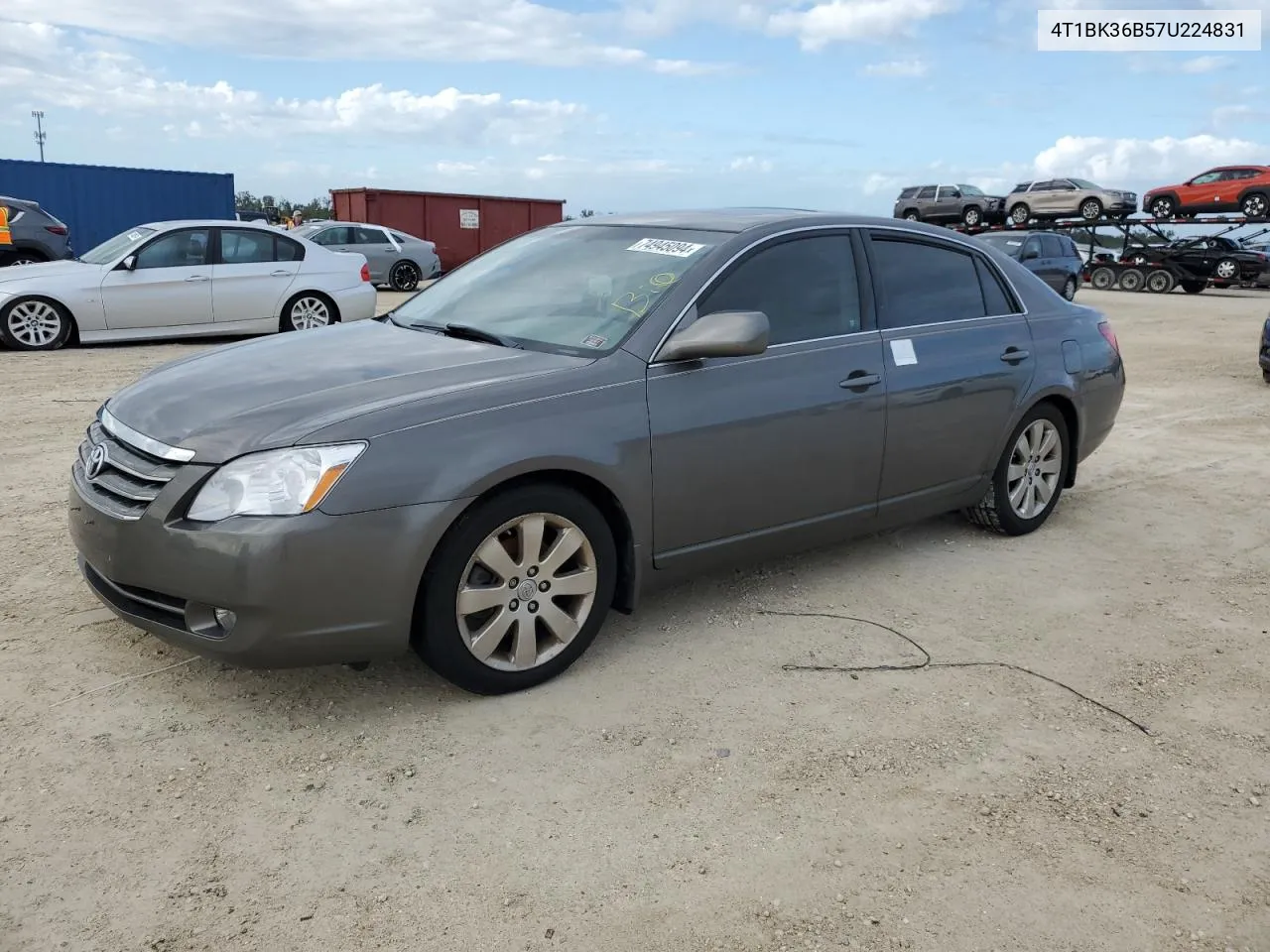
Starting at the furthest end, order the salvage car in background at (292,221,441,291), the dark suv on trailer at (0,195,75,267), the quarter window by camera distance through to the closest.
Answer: the salvage car in background at (292,221,441,291) < the dark suv on trailer at (0,195,75,267) < the quarter window

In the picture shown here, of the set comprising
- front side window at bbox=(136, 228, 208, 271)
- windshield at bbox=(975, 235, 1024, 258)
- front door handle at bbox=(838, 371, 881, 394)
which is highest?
windshield at bbox=(975, 235, 1024, 258)

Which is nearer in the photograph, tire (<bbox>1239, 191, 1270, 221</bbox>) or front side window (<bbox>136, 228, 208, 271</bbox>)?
front side window (<bbox>136, 228, 208, 271</bbox>)

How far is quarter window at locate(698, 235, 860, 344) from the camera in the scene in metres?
4.17

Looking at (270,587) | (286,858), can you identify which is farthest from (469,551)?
(286,858)

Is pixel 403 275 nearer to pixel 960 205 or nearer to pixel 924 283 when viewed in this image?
pixel 960 205

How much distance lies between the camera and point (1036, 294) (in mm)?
5504

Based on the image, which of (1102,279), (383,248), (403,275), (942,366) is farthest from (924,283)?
(1102,279)

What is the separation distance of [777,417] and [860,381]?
513 mm

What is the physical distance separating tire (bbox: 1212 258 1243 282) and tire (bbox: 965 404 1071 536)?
25.4 meters

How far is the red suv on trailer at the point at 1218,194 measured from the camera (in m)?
26.8

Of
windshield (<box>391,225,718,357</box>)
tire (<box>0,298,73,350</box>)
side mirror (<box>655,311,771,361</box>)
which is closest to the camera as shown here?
side mirror (<box>655,311,771,361</box>)

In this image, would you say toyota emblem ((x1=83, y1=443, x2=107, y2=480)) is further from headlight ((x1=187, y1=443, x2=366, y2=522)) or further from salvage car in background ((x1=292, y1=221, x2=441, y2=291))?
salvage car in background ((x1=292, y1=221, x2=441, y2=291))

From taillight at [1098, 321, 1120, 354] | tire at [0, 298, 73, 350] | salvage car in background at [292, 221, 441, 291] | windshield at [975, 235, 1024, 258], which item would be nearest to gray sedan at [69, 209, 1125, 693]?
taillight at [1098, 321, 1120, 354]

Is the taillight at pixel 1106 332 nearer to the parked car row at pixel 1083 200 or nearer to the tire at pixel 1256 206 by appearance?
the parked car row at pixel 1083 200
